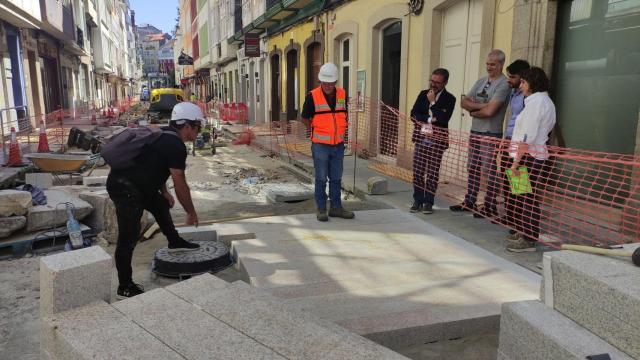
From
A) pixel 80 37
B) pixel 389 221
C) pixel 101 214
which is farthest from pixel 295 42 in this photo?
pixel 80 37

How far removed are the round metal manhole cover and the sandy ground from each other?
0.08m

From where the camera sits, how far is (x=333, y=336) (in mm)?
2541

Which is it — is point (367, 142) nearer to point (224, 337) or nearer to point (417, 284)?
point (417, 284)

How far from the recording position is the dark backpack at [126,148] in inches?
142

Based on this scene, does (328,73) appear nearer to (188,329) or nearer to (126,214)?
(126,214)

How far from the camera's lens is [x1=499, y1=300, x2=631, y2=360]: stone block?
2.12 m

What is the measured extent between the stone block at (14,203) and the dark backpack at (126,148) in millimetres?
2611

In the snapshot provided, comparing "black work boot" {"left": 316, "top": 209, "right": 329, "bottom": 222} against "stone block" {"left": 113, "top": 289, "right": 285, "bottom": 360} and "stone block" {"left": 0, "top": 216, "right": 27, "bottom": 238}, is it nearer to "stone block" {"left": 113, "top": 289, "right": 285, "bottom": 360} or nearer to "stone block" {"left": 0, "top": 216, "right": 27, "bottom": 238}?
"stone block" {"left": 113, "top": 289, "right": 285, "bottom": 360}

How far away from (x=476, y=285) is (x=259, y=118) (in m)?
20.6

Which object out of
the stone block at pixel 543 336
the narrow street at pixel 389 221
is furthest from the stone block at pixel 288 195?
the stone block at pixel 543 336

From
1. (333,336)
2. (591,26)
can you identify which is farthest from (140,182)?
(591,26)

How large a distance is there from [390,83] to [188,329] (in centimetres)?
902

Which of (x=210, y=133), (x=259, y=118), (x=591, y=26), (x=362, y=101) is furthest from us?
(x=259, y=118)

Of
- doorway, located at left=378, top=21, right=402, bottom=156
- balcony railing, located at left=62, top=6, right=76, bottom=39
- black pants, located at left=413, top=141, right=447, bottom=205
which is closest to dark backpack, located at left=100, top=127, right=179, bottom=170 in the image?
black pants, located at left=413, top=141, right=447, bottom=205
